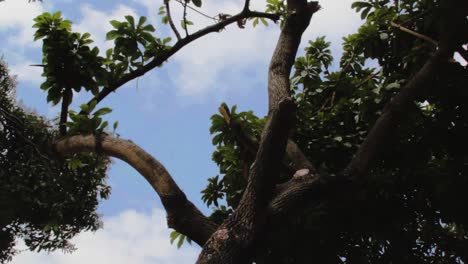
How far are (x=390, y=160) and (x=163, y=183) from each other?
142 inches

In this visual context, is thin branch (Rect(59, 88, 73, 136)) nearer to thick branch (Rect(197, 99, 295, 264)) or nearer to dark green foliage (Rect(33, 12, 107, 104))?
dark green foliage (Rect(33, 12, 107, 104))

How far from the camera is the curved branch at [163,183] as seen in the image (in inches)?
165

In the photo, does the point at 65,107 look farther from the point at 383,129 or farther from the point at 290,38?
the point at 383,129

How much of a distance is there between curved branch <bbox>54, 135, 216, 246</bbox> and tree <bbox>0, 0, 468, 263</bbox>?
11mm

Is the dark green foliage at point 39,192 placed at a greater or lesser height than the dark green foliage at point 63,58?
greater

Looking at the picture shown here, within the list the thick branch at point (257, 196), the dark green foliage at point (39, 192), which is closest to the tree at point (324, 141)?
the thick branch at point (257, 196)

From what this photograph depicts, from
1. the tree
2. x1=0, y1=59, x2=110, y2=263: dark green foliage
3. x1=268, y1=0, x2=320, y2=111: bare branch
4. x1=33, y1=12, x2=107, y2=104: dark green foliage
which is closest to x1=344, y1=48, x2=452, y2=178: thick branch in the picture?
the tree

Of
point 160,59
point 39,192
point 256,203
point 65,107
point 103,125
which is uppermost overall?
point 39,192

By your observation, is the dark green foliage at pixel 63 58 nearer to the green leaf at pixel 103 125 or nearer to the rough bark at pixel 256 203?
the green leaf at pixel 103 125

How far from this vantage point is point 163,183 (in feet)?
14.3

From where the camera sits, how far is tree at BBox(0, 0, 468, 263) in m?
4.18

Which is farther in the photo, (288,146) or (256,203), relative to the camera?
(288,146)

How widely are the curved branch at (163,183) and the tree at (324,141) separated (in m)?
0.01

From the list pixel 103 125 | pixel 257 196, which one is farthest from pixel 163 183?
pixel 103 125
